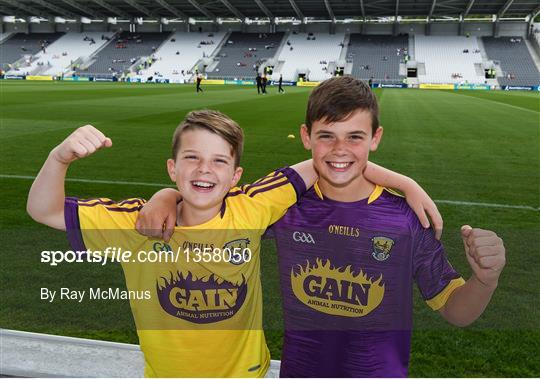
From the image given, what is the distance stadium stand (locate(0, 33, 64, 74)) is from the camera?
55781 millimetres

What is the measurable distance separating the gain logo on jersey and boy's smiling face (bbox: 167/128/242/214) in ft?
2.03

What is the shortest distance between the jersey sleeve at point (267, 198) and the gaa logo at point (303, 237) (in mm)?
106

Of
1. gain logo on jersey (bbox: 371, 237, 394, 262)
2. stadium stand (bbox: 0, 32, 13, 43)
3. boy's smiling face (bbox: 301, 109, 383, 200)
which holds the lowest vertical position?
gain logo on jersey (bbox: 371, 237, 394, 262)

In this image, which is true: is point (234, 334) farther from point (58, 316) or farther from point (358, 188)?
point (58, 316)

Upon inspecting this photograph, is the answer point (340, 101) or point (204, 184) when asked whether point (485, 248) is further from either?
point (204, 184)

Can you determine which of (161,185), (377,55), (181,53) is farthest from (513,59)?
(161,185)

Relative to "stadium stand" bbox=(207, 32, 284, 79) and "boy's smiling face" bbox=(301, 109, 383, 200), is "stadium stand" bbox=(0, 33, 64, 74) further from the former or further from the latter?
"boy's smiling face" bbox=(301, 109, 383, 200)

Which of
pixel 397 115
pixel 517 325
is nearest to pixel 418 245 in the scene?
pixel 517 325

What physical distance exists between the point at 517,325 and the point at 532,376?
1.86ft

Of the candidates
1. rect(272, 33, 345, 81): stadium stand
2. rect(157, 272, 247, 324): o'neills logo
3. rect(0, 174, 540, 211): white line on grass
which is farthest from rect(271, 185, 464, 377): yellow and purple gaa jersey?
rect(272, 33, 345, 81): stadium stand

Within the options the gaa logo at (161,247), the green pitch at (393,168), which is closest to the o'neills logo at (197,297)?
the gaa logo at (161,247)

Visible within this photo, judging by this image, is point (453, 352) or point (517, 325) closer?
point (453, 352)

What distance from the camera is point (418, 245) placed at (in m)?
1.78

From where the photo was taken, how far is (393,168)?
25.3 feet
